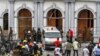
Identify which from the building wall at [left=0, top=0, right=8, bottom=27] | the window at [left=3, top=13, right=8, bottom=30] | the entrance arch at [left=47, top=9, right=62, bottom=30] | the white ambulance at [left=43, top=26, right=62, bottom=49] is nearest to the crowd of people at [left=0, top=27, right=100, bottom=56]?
the white ambulance at [left=43, top=26, right=62, bottom=49]

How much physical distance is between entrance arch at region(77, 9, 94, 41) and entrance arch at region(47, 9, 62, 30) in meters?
2.29

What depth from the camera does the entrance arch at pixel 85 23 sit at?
6191 centimetres

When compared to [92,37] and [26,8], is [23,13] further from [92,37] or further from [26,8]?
[92,37]

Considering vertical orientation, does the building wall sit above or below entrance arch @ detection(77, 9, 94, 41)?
above

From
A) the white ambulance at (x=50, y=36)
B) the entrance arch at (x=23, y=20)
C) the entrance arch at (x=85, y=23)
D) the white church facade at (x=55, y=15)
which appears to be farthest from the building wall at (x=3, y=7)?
the white ambulance at (x=50, y=36)

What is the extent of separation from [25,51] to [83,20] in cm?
2076

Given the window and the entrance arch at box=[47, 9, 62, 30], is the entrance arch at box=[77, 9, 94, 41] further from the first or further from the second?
the window

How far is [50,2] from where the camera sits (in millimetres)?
62500

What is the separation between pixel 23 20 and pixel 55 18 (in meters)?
3.76

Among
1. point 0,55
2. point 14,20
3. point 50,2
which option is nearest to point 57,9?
point 50,2

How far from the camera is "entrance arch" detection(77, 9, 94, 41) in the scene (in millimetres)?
61906

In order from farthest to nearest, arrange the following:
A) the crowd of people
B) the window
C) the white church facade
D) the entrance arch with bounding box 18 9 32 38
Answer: the window → the entrance arch with bounding box 18 9 32 38 → the white church facade → the crowd of people

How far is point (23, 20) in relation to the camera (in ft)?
208

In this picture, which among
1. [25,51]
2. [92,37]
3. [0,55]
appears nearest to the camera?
[25,51]
